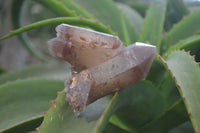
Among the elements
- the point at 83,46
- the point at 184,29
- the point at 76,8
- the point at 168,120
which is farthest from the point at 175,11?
the point at 83,46

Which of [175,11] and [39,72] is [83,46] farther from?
[175,11]

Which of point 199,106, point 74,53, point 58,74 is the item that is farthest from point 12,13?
point 199,106

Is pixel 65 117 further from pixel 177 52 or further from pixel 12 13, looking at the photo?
pixel 12 13

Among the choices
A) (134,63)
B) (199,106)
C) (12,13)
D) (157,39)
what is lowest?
(199,106)

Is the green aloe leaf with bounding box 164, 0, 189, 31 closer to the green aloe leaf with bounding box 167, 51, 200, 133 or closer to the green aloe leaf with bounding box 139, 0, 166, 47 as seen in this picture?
the green aloe leaf with bounding box 139, 0, 166, 47

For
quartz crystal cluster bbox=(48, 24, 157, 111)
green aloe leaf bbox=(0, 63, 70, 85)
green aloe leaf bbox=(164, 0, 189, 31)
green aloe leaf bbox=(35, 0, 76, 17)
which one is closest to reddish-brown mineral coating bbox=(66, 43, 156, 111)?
quartz crystal cluster bbox=(48, 24, 157, 111)

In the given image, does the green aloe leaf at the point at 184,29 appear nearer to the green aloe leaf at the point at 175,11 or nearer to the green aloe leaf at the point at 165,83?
the green aloe leaf at the point at 165,83
